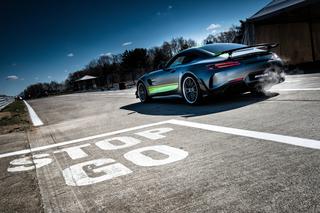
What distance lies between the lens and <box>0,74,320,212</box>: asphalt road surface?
1.78m

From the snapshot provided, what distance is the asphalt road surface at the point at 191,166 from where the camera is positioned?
1.78 metres

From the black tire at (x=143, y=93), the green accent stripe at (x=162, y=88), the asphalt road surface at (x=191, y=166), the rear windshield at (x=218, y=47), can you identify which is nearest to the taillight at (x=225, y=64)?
the rear windshield at (x=218, y=47)

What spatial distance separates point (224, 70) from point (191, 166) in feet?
A: 11.1

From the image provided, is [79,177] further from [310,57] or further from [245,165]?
[310,57]

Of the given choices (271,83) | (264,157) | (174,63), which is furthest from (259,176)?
(174,63)

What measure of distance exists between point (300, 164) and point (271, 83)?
13.6 feet

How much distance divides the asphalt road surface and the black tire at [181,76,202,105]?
5.36 feet

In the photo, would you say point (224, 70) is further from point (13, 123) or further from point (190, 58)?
point (13, 123)

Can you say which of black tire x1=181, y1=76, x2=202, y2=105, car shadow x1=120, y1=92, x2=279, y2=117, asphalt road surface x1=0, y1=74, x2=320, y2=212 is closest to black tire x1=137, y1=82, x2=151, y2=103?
car shadow x1=120, y1=92, x2=279, y2=117

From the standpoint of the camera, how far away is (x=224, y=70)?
5.45m

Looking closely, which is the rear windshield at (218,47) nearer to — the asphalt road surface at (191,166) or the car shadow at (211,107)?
the car shadow at (211,107)

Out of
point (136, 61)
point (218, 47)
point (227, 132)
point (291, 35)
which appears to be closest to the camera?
point (227, 132)

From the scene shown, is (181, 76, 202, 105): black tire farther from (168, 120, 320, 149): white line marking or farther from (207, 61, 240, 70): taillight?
(168, 120, 320, 149): white line marking

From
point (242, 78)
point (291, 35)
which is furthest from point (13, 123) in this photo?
point (291, 35)
